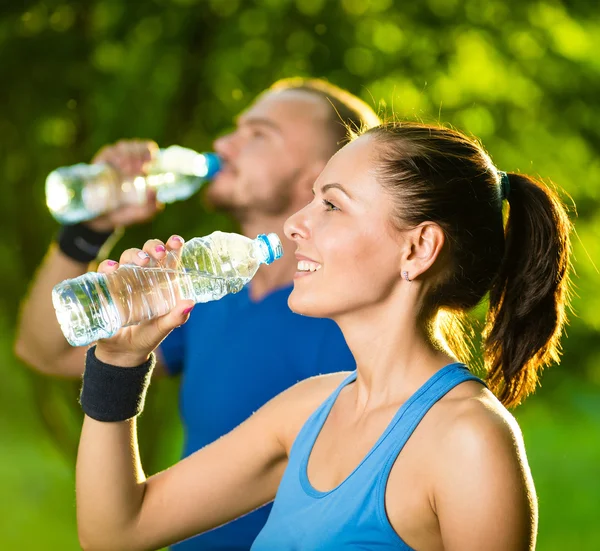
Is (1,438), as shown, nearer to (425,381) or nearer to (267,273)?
(267,273)

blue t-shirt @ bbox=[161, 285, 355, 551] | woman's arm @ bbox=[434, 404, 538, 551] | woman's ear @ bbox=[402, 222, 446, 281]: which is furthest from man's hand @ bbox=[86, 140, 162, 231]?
woman's arm @ bbox=[434, 404, 538, 551]

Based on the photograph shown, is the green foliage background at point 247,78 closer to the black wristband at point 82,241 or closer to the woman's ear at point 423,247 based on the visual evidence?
the black wristband at point 82,241

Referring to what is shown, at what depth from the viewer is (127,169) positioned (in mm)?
2664

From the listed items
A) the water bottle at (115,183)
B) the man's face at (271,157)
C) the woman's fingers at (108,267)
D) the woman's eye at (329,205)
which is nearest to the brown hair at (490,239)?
the woman's eye at (329,205)

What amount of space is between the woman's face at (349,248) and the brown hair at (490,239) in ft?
0.12

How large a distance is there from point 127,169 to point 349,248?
1142mm

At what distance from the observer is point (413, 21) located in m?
3.93

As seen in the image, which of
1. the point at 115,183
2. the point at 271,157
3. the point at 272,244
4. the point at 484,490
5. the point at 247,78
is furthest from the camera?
the point at 247,78

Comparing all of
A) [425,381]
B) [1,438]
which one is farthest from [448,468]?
[1,438]

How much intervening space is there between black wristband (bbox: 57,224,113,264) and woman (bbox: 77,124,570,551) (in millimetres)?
890

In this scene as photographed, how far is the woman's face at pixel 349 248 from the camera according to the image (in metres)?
1.71

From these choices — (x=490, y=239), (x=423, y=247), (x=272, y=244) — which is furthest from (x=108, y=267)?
(x=490, y=239)

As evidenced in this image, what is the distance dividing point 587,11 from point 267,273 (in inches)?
82.8

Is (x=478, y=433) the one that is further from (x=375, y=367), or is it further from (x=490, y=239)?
(x=490, y=239)
